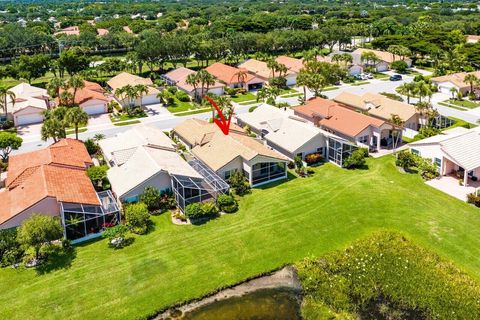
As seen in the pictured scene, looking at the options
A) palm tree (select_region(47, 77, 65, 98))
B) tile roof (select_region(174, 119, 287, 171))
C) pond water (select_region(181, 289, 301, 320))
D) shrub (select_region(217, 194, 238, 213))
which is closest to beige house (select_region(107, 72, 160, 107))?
palm tree (select_region(47, 77, 65, 98))

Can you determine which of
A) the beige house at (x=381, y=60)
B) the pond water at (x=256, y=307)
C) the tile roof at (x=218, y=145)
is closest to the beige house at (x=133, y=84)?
the tile roof at (x=218, y=145)

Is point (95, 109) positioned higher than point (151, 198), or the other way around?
point (95, 109)

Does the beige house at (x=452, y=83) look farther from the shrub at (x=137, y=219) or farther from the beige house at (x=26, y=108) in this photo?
the beige house at (x=26, y=108)

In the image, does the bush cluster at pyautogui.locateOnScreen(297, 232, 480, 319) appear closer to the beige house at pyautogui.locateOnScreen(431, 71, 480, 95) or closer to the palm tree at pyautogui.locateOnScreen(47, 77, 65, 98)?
the palm tree at pyautogui.locateOnScreen(47, 77, 65, 98)

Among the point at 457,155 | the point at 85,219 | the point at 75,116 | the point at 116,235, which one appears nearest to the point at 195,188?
the point at 116,235

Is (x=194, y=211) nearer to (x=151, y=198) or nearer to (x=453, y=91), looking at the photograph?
(x=151, y=198)

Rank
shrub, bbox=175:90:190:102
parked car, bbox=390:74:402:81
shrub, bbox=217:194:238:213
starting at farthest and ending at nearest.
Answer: parked car, bbox=390:74:402:81
shrub, bbox=175:90:190:102
shrub, bbox=217:194:238:213
